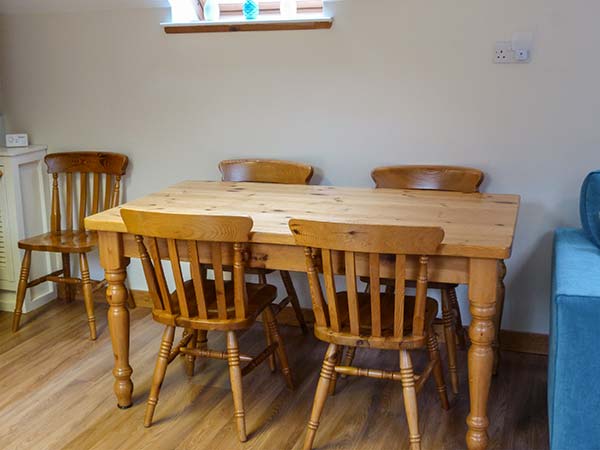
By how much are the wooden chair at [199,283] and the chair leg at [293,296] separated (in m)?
0.53

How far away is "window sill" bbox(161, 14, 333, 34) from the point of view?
3.12m

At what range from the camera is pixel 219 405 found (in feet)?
8.80

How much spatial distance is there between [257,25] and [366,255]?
4.79 ft

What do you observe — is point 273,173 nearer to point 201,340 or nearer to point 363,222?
point 201,340

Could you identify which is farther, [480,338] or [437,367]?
[437,367]

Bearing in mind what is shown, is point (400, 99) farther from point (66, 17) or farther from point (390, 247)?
point (66, 17)

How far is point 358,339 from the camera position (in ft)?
7.32

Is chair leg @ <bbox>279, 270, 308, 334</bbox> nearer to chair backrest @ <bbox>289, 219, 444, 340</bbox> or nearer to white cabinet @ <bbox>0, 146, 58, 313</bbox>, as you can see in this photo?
chair backrest @ <bbox>289, 219, 444, 340</bbox>

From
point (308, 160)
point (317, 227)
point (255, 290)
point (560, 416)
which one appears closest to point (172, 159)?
point (308, 160)

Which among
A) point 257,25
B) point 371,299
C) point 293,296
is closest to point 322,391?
point 371,299

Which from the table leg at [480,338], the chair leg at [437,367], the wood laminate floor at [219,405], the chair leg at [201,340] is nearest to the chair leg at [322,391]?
the wood laminate floor at [219,405]

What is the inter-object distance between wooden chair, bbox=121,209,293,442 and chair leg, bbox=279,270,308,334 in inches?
20.8

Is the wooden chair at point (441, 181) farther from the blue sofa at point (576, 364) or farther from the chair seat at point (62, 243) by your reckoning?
the chair seat at point (62, 243)

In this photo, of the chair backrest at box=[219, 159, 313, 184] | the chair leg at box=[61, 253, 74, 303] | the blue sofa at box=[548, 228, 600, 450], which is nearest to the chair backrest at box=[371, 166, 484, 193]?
the chair backrest at box=[219, 159, 313, 184]
